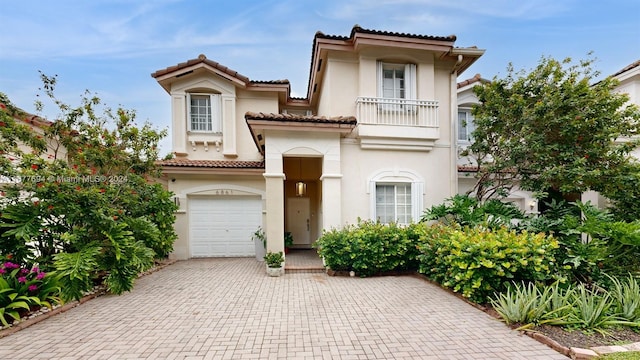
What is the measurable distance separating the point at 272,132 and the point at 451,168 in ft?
20.5

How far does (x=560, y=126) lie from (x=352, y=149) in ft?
19.1

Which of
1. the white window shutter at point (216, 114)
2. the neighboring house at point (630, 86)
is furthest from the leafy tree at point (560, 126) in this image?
the white window shutter at point (216, 114)

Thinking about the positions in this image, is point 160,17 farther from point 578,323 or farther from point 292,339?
point 578,323

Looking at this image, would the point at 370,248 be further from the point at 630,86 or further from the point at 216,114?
the point at 630,86

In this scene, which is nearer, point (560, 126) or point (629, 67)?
point (560, 126)

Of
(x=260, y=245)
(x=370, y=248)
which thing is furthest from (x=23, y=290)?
(x=370, y=248)

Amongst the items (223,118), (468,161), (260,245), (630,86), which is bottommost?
(260,245)

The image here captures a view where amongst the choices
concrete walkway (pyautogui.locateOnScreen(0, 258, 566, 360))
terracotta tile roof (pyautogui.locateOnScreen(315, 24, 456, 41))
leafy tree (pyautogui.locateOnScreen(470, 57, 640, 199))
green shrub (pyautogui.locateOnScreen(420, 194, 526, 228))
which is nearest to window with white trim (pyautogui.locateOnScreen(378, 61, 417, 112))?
terracotta tile roof (pyautogui.locateOnScreen(315, 24, 456, 41))

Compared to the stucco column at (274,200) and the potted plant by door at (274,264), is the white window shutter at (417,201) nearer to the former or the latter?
the stucco column at (274,200)

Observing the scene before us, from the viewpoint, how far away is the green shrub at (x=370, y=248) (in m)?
7.18

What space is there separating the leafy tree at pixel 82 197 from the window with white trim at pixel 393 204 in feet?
22.3

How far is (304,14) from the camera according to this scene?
423 inches

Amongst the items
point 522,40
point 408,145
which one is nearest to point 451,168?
point 408,145

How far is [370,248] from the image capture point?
A: 712cm
